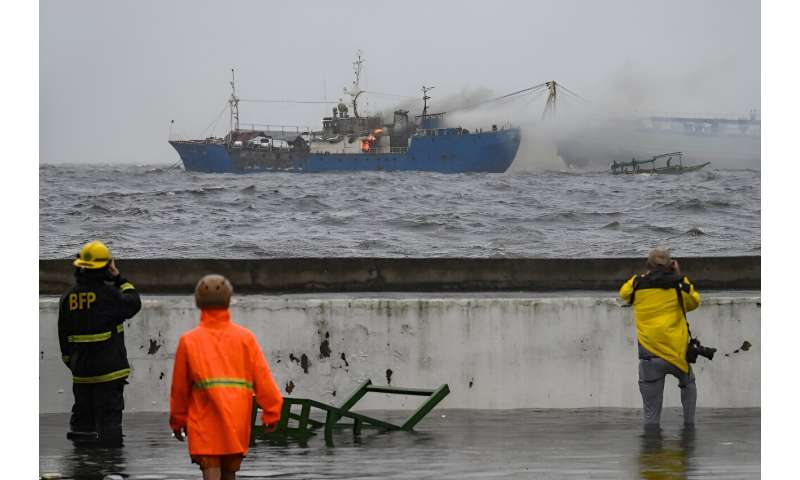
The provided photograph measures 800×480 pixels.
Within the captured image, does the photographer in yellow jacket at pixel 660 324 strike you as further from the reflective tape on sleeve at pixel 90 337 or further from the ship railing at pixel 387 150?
the ship railing at pixel 387 150

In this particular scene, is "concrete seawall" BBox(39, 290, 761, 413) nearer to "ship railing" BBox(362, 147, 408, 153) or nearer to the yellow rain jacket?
the yellow rain jacket

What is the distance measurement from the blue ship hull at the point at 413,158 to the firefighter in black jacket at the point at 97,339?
342ft

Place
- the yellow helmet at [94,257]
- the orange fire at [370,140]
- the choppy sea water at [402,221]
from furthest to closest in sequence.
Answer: the orange fire at [370,140] < the choppy sea water at [402,221] < the yellow helmet at [94,257]

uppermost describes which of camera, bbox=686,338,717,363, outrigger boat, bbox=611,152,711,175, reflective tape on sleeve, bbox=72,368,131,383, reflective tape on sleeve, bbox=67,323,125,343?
outrigger boat, bbox=611,152,711,175

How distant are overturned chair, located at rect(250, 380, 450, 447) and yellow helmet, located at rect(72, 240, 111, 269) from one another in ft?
4.03

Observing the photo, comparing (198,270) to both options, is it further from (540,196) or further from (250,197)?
(540,196)

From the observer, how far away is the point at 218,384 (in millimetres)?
4863

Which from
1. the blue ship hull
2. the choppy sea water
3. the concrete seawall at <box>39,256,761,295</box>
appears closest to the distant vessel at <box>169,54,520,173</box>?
the blue ship hull

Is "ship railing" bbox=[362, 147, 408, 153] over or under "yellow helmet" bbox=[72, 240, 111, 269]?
over

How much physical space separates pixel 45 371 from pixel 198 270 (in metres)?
1.95

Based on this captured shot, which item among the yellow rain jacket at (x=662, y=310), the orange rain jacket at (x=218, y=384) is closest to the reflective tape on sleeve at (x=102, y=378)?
the orange rain jacket at (x=218, y=384)

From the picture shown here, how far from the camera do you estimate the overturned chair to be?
24.2 ft

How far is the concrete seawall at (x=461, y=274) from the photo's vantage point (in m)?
10.3

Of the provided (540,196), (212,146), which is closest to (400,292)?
(540,196)
